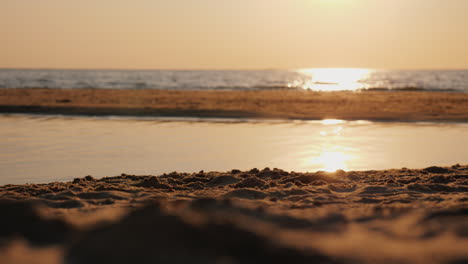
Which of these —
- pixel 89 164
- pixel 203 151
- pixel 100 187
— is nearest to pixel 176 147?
pixel 203 151

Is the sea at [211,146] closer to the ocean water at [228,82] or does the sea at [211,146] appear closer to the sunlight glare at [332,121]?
the sunlight glare at [332,121]

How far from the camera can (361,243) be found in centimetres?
317

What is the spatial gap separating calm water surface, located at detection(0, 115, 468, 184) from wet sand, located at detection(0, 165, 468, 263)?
2035 millimetres

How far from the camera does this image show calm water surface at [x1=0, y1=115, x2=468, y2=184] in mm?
8453

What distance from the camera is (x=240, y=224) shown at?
3.22 metres

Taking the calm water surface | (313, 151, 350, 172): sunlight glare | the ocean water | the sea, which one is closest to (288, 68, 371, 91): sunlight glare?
the ocean water

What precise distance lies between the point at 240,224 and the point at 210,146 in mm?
7651

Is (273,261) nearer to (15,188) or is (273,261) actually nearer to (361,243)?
(361,243)

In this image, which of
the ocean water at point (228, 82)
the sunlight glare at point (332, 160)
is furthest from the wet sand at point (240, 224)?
the ocean water at point (228, 82)

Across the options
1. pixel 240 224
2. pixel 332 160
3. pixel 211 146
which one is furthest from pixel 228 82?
pixel 240 224

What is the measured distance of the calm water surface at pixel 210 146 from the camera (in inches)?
333

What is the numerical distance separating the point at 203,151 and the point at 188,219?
6.86 m

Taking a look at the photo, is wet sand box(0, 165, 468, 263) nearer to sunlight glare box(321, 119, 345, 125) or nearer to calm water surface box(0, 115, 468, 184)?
calm water surface box(0, 115, 468, 184)

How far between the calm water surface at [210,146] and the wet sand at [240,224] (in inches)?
80.1
